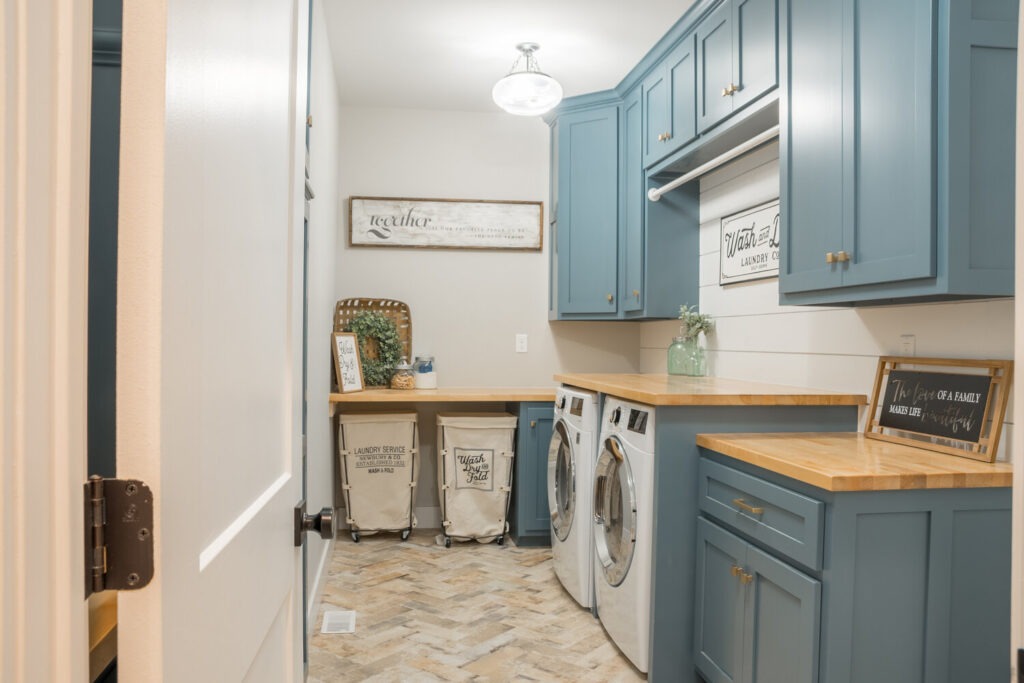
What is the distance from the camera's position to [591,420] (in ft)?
9.75

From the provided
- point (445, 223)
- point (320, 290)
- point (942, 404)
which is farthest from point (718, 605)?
point (445, 223)

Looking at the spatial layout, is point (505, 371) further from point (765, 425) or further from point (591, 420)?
point (765, 425)

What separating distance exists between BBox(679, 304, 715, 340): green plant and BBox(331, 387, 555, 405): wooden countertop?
892 mm

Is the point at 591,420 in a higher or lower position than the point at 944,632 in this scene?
higher

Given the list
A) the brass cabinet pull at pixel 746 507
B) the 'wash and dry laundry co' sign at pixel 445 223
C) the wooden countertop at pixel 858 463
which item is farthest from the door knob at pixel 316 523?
the 'wash and dry laundry co' sign at pixel 445 223

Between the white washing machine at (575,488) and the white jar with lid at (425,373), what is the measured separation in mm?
1123

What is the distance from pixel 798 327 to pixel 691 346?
2.45 feet

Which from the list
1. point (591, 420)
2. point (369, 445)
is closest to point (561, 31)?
point (591, 420)

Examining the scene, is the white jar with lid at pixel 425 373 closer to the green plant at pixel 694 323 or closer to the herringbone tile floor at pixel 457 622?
the herringbone tile floor at pixel 457 622

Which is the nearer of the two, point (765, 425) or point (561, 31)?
point (765, 425)

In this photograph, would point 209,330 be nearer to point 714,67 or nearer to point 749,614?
point 749,614

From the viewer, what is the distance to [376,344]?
4.17m

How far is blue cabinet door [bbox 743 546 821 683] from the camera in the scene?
5.47 feet

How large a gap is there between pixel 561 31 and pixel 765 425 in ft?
6.86
